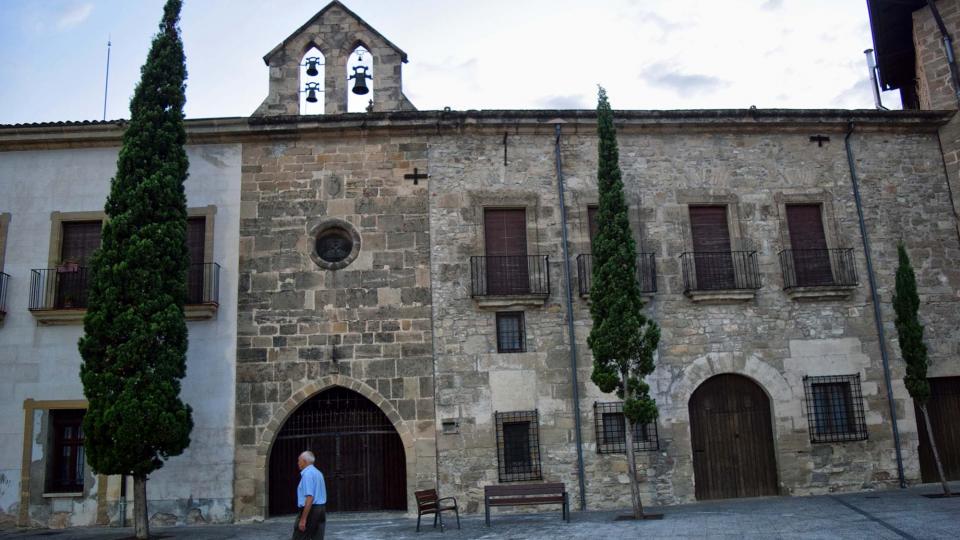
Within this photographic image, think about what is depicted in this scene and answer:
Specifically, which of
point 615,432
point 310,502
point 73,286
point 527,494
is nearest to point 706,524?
point 527,494

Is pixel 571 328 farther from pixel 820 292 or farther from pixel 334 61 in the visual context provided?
pixel 334 61

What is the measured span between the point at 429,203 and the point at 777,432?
7108mm

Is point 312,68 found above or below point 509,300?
above

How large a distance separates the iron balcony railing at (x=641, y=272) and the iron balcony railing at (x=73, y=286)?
617 centimetres

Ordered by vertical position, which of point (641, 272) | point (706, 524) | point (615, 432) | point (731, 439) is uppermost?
point (641, 272)

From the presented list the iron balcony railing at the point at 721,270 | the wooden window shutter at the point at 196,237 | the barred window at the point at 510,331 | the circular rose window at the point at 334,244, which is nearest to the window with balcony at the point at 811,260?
the iron balcony railing at the point at 721,270

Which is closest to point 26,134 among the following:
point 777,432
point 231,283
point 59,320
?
point 59,320

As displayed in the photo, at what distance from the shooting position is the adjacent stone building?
13.0 metres

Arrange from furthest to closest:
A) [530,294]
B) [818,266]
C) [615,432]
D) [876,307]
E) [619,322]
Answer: [818,266] → [876,307] → [530,294] → [615,432] → [619,322]

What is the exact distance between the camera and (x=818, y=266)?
14.1 m

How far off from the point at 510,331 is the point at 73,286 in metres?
7.43

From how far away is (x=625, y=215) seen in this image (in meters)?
11.8

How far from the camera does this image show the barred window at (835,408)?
13.4 m

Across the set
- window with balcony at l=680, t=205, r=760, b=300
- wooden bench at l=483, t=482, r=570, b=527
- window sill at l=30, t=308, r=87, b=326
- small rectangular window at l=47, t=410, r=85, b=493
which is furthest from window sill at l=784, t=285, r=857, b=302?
small rectangular window at l=47, t=410, r=85, b=493
